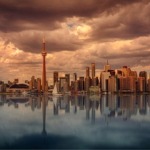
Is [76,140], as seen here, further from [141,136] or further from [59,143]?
[141,136]

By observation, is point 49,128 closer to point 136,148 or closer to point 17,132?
point 17,132

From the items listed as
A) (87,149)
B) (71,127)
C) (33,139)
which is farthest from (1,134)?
(87,149)

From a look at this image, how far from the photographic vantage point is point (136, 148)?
124 feet

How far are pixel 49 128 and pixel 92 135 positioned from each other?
1012 cm

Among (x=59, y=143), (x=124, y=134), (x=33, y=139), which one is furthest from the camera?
(x=124, y=134)

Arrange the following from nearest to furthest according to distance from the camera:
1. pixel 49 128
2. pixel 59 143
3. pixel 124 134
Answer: pixel 59 143 → pixel 124 134 → pixel 49 128

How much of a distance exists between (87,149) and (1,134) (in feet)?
55.7

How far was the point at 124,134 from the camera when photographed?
4800 centimetres

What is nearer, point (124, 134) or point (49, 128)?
point (124, 134)

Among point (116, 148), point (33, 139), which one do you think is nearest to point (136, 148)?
point (116, 148)

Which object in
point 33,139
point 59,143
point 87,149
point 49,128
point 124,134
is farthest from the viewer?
point 49,128

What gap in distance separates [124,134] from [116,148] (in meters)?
10.6

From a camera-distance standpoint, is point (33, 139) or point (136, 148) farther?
point (33, 139)

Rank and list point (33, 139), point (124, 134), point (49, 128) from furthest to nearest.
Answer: point (49, 128) → point (124, 134) → point (33, 139)
